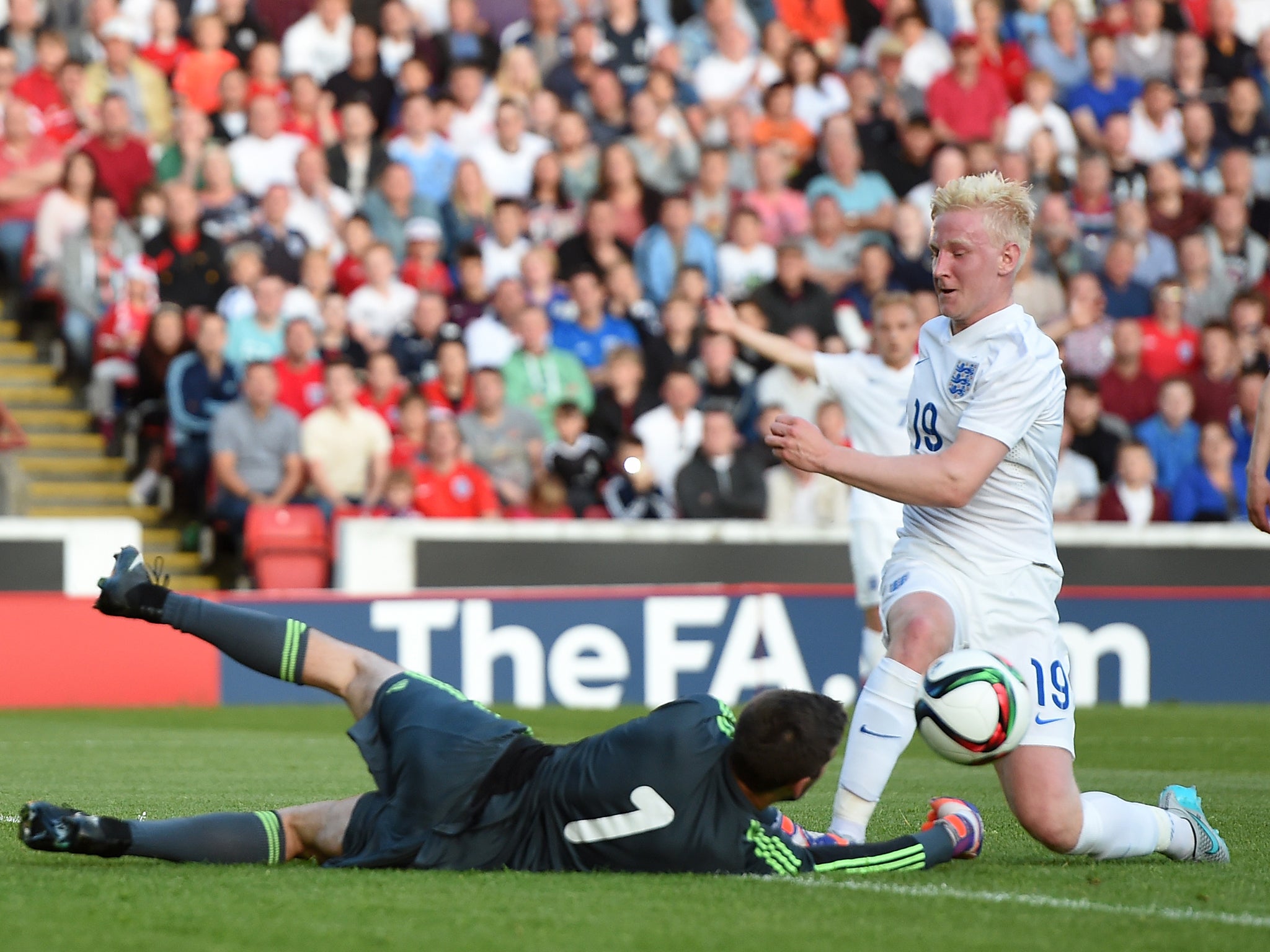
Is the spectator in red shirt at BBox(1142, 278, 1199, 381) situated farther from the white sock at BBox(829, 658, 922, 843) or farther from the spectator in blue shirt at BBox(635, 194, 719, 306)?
the white sock at BBox(829, 658, 922, 843)

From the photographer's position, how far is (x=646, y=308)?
15.4m

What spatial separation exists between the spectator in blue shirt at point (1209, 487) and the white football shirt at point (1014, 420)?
31.7 ft

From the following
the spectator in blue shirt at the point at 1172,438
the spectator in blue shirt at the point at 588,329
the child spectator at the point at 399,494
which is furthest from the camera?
the spectator in blue shirt at the point at 1172,438

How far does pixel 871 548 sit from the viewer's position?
9.84m

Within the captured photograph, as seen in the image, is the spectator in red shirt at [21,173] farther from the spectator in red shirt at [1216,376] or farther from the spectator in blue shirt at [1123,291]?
the spectator in red shirt at [1216,376]

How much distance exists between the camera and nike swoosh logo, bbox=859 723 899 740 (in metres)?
5.67

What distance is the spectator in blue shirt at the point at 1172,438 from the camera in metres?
15.6

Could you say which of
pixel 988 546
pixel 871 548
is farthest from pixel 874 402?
pixel 988 546

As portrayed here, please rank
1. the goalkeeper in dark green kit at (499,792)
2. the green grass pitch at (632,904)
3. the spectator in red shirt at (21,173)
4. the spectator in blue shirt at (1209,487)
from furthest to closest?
1. the spectator in blue shirt at (1209,487)
2. the spectator in red shirt at (21,173)
3. the goalkeeper in dark green kit at (499,792)
4. the green grass pitch at (632,904)

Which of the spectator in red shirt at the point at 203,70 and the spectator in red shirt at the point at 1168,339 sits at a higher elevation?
the spectator in red shirt at the point at 203,70

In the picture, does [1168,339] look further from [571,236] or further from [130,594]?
[130,594]

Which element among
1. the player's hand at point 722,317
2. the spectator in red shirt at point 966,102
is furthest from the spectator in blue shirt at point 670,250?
the player's hand at point 722,317

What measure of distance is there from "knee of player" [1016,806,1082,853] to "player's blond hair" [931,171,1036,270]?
1.65 meters

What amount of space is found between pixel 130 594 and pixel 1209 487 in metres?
11.3
